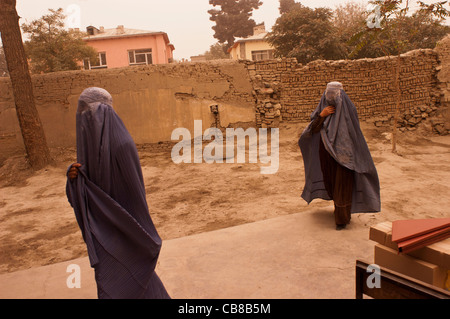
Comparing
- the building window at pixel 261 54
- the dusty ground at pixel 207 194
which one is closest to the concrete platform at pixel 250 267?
the dusty ground at pixel 207 194

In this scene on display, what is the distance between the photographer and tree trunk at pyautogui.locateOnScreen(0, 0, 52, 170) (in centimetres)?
707

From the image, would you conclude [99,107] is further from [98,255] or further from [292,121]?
[292,121]

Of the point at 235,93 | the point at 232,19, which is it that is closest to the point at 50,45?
the point at 235,93

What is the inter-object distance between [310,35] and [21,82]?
36.7 ft

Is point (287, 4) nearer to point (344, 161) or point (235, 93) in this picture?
point (235, 93)

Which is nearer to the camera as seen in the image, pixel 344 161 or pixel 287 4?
pixel 344 161

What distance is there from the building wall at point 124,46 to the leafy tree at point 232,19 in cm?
1000

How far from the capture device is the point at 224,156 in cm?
770

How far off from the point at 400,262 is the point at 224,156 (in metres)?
5.83

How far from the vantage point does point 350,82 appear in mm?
8805

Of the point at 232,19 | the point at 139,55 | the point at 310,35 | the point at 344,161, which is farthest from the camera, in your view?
the point at 232,19

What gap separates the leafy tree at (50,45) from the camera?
1509cm

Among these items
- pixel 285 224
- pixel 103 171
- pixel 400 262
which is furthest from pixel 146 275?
pixel 285 224
